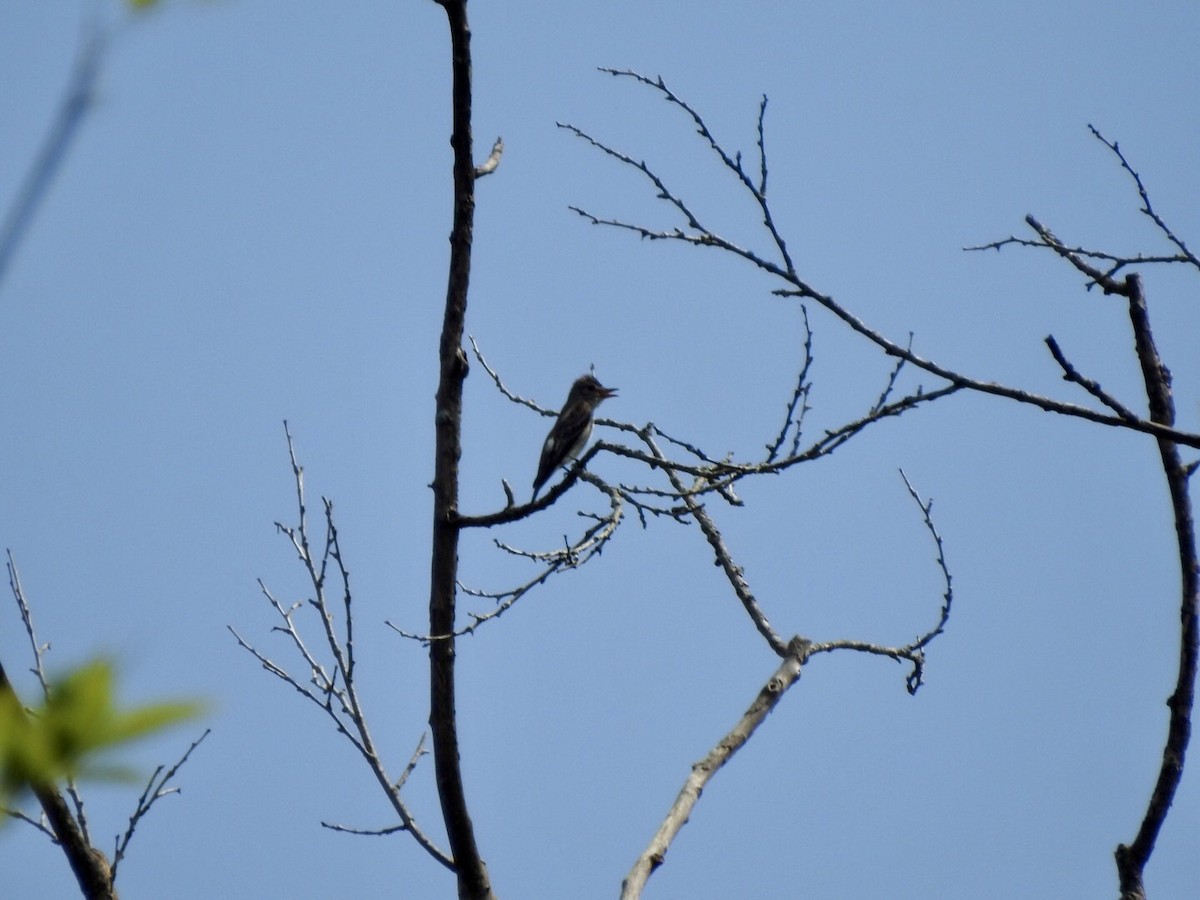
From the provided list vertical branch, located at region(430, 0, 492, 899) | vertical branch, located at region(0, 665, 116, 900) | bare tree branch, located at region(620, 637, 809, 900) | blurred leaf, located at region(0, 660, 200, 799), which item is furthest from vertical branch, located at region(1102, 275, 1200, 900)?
blurred leaf, located at region(0, 660, 200, 799)

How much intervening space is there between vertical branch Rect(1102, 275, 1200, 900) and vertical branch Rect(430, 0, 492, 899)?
2.36 metres

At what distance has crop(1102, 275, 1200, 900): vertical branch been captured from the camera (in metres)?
4.52

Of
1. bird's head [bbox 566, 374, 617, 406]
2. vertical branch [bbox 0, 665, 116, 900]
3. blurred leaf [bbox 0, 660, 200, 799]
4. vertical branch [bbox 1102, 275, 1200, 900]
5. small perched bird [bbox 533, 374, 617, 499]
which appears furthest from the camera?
bird's head [bbox 566, 374, 617, 406]

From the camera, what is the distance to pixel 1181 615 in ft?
15.4

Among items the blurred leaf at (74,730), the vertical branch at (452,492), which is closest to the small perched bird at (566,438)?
the vertical branch at (452,492)

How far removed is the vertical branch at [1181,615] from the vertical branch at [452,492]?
236cm

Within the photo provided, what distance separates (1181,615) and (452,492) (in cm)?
276

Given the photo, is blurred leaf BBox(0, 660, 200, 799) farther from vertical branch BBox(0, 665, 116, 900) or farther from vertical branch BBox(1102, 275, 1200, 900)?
vertical branch BBox(1102, 275, 1200, 900)

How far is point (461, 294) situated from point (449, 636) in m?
1.27

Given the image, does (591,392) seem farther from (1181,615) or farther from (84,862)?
(84,862)

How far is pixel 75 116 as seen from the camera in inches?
54.9

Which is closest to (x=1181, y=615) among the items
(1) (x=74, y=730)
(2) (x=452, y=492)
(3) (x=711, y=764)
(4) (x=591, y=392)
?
(3) (x=711, y=764)

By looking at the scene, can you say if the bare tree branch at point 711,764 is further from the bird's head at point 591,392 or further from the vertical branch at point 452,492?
the bird's head at point 591,392

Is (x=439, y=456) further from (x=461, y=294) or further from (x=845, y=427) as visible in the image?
(x=845, y=427)
